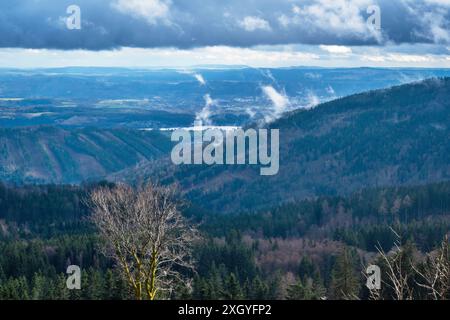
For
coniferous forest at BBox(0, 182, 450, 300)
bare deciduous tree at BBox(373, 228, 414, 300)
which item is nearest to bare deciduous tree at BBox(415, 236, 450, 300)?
bare deciduous tree at BBox(373, 228, 414, 300)

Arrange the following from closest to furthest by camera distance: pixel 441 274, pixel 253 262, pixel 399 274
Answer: pixel 441 274 → pixel 399 274 → pixel 253 262

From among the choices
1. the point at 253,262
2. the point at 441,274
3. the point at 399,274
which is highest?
the point at 441,274

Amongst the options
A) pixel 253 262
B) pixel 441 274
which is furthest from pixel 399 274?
pixel 253 262

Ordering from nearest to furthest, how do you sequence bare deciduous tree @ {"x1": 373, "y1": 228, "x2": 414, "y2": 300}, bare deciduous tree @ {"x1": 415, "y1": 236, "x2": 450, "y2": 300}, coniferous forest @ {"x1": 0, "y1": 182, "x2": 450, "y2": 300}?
bare deciduous tree @ {"x1": 373, "y1": 228, "x2": 414, "y2": 300} < bare deciduous tree @ {"x1": 415, "y1": 236, "x2": 450, "y2": 300} < coniferous forest @ {"x1": 0, "y1": 182, "x2": 450, "y2": 300}

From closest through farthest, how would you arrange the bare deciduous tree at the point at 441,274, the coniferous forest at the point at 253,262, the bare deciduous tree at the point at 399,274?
the bare deciduous tree at the point at 399,274
the bare deciduous tree at the point at 441,274
the coniferous forest at the point at 253,262

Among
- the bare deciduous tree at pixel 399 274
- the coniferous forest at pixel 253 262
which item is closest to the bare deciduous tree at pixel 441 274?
the bare deciduous tree at pixel 399 274

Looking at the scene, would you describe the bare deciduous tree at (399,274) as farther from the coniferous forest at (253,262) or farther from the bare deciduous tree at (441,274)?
the bare deciduous tree at (441,274)

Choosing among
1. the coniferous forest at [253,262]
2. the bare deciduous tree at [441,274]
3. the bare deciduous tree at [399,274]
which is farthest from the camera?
the coniferous forest at [253,262]

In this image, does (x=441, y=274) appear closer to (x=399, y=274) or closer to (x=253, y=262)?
(x=399, y=274)

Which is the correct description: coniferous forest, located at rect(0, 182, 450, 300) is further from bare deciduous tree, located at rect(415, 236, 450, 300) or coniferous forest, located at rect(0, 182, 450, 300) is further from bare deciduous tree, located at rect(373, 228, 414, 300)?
bare deciduous tree, located at rect(415, 236, 450, 300)

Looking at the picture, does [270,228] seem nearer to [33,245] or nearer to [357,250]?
[357,250]
